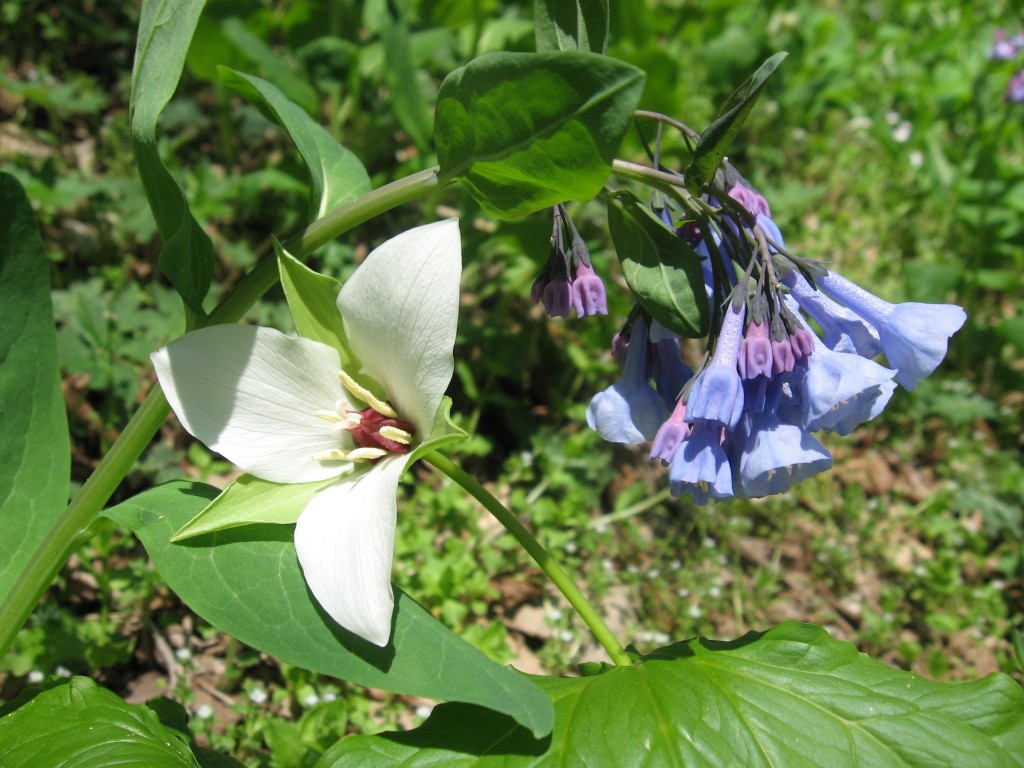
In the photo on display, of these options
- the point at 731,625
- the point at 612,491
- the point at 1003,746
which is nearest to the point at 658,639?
the point at 731,625

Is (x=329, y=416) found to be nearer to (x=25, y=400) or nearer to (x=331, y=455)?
(x=331, y=455)

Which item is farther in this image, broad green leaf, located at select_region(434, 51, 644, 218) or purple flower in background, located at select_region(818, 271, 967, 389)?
purple flower in background, located at select_region(818, 271, 967, 389)

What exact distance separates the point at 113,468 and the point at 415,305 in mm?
597

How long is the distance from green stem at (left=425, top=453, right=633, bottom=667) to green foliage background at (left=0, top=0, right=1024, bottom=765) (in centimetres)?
65

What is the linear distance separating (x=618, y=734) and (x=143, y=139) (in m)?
1.17

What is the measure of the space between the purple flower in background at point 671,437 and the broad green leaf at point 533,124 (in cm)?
39

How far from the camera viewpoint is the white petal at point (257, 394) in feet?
4.39

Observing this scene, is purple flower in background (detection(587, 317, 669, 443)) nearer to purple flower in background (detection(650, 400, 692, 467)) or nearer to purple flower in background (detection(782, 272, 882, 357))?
purple flower in background (detection(650, 400, 692, 467))

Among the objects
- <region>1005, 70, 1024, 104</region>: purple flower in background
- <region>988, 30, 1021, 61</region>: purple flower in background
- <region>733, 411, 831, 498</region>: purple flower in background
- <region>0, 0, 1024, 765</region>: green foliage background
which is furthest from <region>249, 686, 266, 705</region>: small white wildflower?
<region>988, 30, 1021, 61</region>: purple flower in background

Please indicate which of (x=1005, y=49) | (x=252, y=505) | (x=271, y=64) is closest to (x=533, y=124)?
(x=252, y=505)

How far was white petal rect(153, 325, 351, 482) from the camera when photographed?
1338 millimetres

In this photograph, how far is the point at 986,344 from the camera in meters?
3.74

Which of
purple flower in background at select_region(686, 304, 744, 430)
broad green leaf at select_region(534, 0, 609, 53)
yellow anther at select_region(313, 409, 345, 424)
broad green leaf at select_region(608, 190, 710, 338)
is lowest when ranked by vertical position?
yellow anther at select_region(313, 409, 345, 424)

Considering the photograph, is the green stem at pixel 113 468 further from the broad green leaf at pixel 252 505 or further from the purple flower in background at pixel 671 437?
the purple flower in background at pixel 671 437
